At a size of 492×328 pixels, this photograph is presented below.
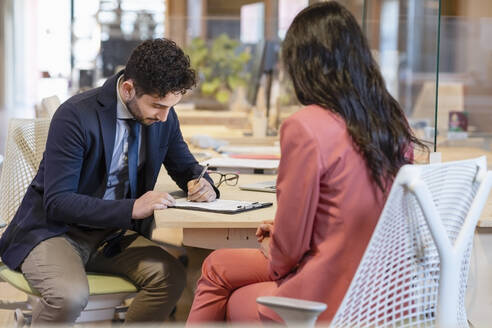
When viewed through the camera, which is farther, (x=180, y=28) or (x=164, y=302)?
(x=180, y=28)

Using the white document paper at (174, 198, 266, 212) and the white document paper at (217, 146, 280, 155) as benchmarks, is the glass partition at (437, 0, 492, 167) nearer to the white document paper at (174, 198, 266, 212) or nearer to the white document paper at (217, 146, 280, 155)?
the white document paper at (217, 146, 280, 155)

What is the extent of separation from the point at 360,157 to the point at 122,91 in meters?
0.95


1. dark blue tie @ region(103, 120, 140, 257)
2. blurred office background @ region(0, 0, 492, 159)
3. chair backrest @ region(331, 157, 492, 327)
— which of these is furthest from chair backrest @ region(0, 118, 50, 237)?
blurred office background @ region(0, 0, 492, 159)

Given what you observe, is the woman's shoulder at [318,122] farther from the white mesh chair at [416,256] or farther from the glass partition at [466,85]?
the glass partition at [466,85]

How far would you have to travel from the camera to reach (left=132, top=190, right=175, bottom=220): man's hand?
219cm

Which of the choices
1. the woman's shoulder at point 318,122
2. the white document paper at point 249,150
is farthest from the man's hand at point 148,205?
the white document paper at point 249,150

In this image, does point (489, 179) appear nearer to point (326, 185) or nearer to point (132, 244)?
point (326, 185)

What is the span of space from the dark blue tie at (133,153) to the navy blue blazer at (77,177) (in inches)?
1.7

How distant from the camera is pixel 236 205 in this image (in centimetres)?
228

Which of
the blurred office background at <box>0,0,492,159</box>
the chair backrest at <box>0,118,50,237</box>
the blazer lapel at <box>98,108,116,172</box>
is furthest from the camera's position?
the blurred office background at <box>0,0,492,159</box>

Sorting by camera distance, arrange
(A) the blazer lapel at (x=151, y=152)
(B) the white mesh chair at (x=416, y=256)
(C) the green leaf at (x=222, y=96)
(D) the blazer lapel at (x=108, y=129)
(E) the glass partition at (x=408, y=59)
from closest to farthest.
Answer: (B) the white mesh chair at (x=416, y=256) < (D) the blazer lapel at (x=108, y=129) < (A) the blazer lapel at (x=151, y=152) < (E) the glass partition at (x=408, y=59) < (C) the green leaf at (x=222, y=96)

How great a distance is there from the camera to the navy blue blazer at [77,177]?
2.21m

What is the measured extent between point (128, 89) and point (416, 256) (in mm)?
1084

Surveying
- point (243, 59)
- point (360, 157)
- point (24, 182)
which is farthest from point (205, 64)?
point (360, 157)
